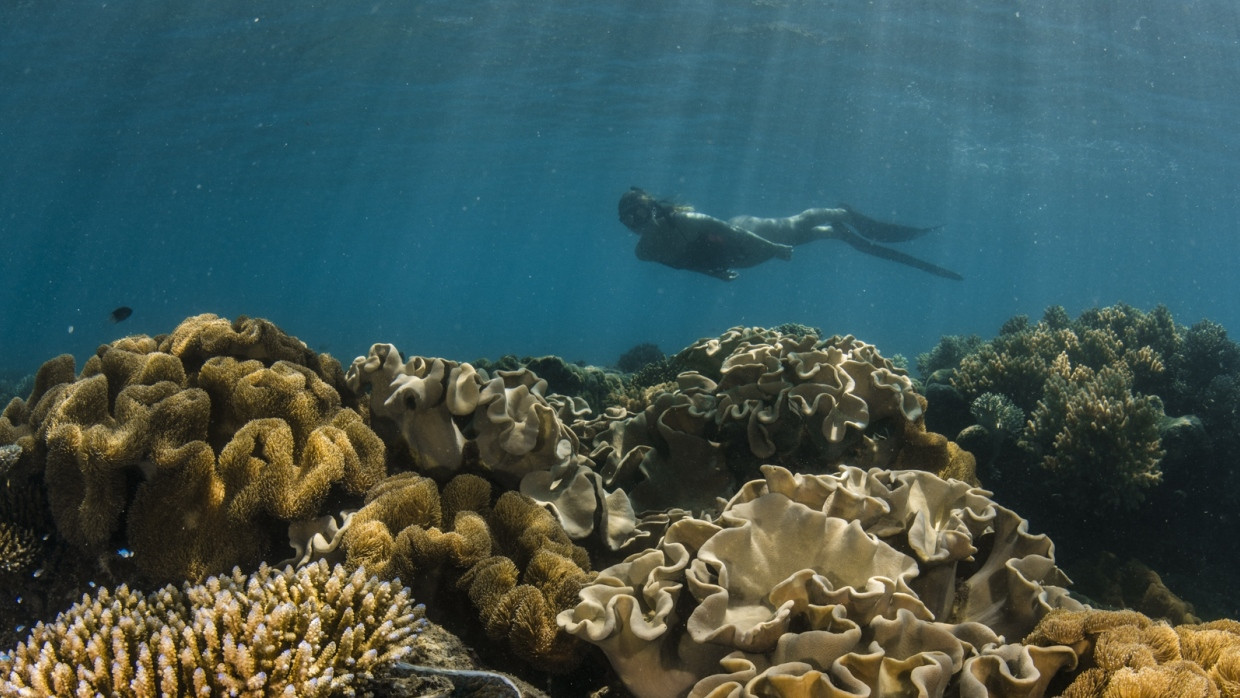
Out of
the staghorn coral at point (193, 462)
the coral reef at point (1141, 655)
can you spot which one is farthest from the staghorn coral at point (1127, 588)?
the staghorn coral at point (193, 462)

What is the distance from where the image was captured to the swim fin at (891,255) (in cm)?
1994

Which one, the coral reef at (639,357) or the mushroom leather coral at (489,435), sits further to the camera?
the coral reef at (639,357)

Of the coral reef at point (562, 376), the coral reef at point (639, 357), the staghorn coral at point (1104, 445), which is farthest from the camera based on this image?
the coral reef at point (639, 357)

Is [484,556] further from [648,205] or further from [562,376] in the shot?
[648,205]

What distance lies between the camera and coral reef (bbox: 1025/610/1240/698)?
6.40 feet

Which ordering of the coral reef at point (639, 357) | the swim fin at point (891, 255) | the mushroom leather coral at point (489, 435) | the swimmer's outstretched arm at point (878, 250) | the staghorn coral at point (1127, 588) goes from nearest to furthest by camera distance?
the mushroom leather coral at point (489, 435)
the staghorn coral at point (1127, 588)
the coral reef at point (639, 357)
the swim fin at point (891, 255)
the swimmer's outstretched arm at point (878, 250)

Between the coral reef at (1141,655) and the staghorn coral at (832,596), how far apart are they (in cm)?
12

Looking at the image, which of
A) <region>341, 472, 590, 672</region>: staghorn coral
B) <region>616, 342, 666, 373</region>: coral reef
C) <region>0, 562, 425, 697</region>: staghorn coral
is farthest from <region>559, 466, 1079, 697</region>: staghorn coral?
<region>616, 342, 666, 373</region>: coral reef

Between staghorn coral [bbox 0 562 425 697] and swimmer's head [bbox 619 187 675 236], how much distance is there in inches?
546

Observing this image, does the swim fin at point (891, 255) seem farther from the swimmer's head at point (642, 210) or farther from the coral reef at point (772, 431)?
the coral reef at point (772, 431)

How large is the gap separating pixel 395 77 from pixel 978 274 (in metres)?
132

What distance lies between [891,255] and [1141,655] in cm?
1994

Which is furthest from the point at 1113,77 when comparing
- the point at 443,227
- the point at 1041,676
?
the point at 443,227

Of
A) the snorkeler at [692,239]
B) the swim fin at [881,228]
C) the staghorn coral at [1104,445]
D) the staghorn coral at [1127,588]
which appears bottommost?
the swim fin at [881,228]
